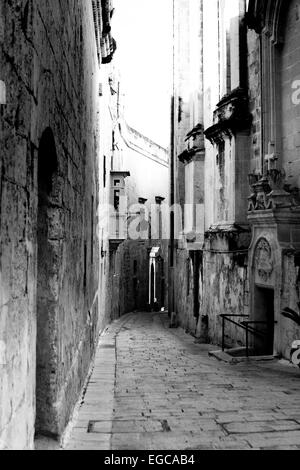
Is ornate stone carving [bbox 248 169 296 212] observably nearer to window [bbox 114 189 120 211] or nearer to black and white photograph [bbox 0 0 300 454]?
black and white photograph [bbox 0 0 300 454]

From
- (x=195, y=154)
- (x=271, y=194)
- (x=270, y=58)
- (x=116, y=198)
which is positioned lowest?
(x=271, y=194)

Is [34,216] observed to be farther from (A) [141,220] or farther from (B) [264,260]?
(A) [141,220]

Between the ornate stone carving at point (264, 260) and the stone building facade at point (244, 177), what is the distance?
0.02 meters

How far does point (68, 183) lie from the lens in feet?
15.4

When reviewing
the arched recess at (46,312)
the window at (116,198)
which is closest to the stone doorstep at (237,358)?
the arched recess at (46,312)

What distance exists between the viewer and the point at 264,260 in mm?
10055

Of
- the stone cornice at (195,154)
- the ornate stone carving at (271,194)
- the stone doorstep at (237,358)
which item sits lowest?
the stone doorstep at (237,358)

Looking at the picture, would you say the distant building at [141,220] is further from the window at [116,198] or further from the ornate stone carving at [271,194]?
the ornate stone carving at [271,194]

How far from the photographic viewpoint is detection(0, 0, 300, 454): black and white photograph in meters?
2.53

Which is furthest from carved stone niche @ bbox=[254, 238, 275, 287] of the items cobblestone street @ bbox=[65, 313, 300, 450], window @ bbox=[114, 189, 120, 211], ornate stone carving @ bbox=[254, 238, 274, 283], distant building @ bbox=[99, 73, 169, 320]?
distant building @ bbox=[99, 73, 169, 320]

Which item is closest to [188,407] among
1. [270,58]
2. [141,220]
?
[270,58]

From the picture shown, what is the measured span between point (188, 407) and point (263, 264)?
493cm

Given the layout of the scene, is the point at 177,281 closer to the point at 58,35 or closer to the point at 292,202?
the point at 292,202

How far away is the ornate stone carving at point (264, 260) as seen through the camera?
9.80 meters
